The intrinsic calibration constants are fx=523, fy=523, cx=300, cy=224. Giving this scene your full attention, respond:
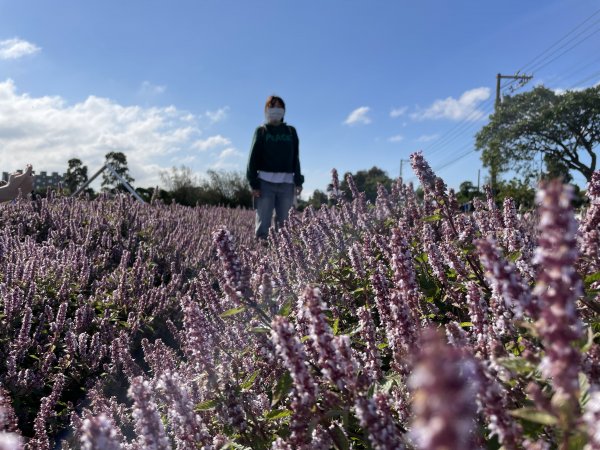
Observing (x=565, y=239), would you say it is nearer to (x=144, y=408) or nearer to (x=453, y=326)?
(x=453, y=326)

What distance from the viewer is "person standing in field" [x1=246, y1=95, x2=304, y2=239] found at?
364 inches

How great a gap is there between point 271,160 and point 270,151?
0.52 ft

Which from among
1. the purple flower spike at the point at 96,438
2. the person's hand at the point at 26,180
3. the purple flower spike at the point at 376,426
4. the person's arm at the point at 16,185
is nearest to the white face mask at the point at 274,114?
the person's arm at the point at 16,185

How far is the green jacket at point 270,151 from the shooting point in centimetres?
921

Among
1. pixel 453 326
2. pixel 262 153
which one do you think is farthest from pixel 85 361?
pixel 262 153

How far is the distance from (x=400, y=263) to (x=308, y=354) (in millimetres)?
542

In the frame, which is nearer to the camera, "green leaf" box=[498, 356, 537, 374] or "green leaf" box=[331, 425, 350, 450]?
"green leaf" box=[498, 356, 537, 374]

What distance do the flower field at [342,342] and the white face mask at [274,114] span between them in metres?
2.41

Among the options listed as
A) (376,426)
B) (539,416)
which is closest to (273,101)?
(376,426)

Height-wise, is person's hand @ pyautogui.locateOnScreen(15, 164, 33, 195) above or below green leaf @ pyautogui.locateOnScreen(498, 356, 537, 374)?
above

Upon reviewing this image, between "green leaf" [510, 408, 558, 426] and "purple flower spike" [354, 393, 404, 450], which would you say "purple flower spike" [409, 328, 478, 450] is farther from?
"purple flower spike" [354, 393, 404, 450]

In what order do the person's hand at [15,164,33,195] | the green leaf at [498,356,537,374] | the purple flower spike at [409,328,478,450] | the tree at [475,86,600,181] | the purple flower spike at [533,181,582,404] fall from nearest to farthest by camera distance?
1. the purple flower spike at [409,328,478,450]
2. the purple flower spike at [533,181,582,404]
3. the green leaf at [498,356,537,374]
4. the person's hand at [15,164,33,195]
5. the tree at [475,86,600,181]

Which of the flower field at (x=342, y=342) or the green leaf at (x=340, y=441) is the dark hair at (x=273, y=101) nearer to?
the flower field at (x=342, y=342)

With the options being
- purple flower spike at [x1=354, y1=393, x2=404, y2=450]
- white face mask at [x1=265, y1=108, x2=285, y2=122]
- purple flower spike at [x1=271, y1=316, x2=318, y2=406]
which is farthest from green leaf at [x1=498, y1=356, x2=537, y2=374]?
white face mask at [x1=265, y1=108, x2=285, y2=122]
